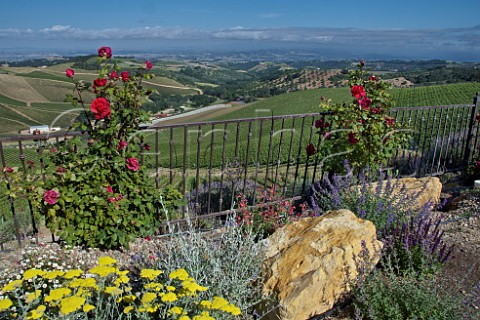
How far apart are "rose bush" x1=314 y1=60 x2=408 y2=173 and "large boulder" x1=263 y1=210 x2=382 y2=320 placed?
1.74 metres

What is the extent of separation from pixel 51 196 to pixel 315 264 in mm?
2089

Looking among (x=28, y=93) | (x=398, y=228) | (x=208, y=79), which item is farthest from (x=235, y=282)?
(x=208, y=79)

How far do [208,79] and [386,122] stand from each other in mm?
121668

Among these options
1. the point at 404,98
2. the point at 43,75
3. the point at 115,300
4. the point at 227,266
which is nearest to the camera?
the point at 115,300

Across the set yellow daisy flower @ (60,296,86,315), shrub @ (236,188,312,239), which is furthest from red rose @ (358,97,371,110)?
yellow daisy flower @ (60,296,86,315)

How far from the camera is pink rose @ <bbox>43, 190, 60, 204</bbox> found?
3037mm

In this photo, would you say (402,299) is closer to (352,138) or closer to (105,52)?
(352,138)

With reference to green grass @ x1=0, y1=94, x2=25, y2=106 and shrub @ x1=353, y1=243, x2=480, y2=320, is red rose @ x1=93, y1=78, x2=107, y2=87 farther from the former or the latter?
green grass @ x1=0, y1=94, x2=25, y2=106

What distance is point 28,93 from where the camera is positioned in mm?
71625

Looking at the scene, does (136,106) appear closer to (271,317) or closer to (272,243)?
(272,243)

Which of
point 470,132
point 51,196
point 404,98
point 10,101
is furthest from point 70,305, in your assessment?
point 10,101

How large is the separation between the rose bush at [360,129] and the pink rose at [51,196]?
293 centimetres

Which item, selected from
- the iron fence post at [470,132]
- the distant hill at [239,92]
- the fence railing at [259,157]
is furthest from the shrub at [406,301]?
the distant hill at [239,92]

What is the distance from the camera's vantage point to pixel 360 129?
4457mm
